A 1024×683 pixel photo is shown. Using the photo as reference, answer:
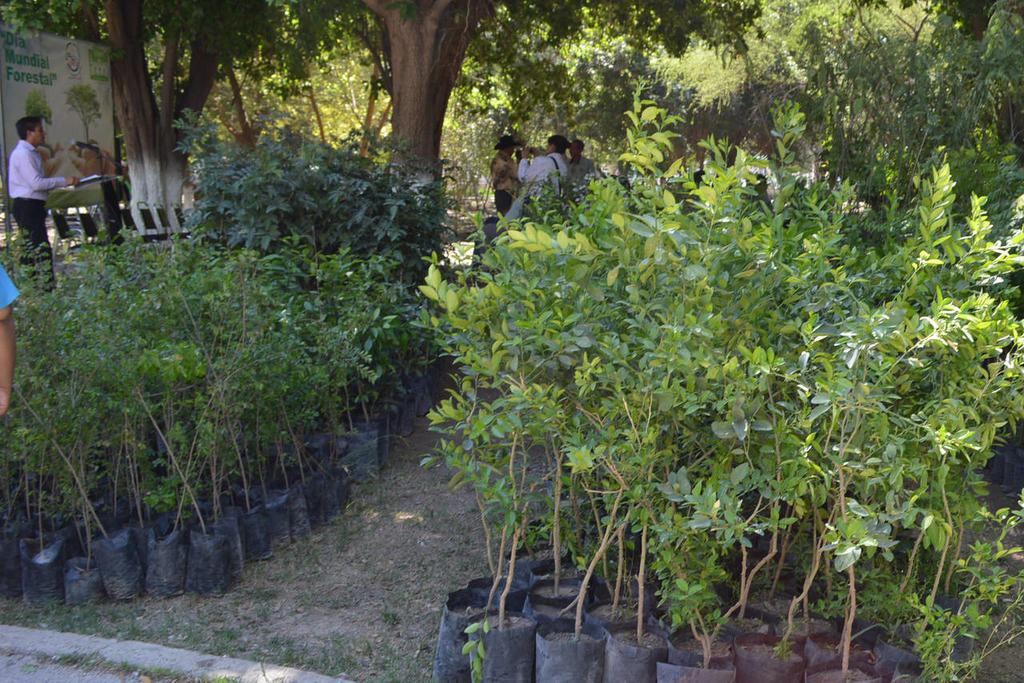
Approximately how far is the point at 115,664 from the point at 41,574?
83cm

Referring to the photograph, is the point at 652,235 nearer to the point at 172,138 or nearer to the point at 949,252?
the point at 949,252

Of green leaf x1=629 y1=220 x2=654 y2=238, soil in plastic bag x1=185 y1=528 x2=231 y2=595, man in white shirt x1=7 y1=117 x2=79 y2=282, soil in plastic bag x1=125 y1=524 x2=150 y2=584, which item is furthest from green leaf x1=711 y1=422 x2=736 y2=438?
man in white shirt x1=7 y1=117 x2=79 y2=282

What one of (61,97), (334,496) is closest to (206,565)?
(334,496)

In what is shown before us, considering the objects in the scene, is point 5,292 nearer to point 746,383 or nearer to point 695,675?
point 746,383

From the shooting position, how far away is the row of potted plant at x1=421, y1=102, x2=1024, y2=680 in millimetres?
2531

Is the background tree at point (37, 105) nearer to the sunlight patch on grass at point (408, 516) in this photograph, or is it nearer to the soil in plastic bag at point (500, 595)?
the sunlight patch on grass at point (408, 516)

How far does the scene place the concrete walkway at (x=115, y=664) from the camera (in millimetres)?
3367

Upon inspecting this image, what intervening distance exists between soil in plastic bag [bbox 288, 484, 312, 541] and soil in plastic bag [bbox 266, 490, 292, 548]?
2cm

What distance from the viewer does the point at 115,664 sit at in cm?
345

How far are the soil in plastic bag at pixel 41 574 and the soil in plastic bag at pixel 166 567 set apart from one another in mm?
366

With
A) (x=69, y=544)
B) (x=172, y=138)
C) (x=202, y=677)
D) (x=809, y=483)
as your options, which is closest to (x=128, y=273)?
(x=69, y=544)

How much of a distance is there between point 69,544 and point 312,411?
124 centimetres

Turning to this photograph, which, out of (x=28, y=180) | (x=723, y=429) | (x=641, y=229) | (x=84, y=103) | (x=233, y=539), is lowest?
(x=233, y=539)

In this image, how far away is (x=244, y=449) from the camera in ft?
15.1
